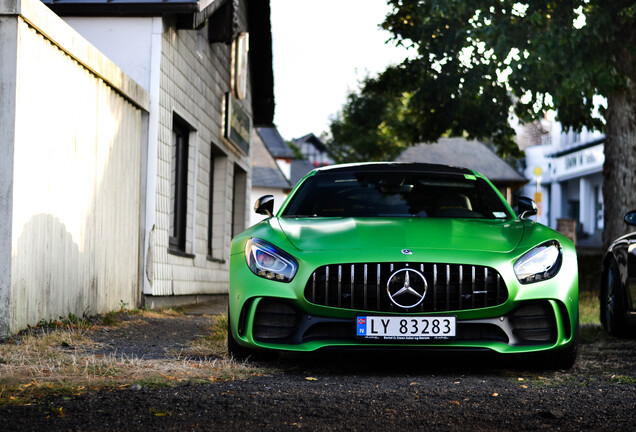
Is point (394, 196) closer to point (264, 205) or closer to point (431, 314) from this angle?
point (264, 205)

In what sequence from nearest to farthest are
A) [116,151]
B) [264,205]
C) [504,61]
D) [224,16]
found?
[264,205] → [116,151] → [224,16] → [504,61]

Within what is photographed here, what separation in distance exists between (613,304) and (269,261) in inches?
147

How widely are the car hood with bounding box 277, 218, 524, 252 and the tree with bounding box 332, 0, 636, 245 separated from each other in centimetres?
923

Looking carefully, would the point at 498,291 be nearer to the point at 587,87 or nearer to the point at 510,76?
the point at 587,87

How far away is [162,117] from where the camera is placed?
36.4 ft

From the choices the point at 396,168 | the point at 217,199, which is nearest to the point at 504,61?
the point at 217,199

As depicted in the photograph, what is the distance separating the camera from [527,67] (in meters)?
15.0

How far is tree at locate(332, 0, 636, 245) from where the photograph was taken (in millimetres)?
14484

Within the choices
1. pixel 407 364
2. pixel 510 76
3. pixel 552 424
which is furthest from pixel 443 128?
pixel 552 424

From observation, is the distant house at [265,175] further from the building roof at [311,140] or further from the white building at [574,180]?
the building roof at [311,140]

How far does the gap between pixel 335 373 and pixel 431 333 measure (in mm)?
672

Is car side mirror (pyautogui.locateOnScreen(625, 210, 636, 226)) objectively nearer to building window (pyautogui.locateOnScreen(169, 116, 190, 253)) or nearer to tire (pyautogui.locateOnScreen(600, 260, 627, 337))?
tire (pyautogui.locateOnScreen(600, 260, 627, 337))

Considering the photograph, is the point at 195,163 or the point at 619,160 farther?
the point at 619,160

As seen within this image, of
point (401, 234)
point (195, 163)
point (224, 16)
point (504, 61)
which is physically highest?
point (224, 16)
